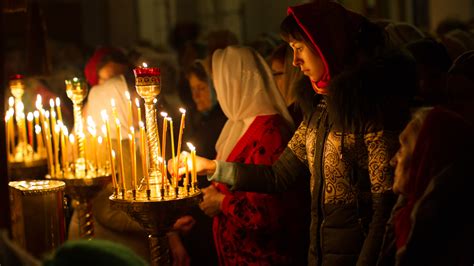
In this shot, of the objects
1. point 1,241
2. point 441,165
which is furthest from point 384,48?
point 1,241

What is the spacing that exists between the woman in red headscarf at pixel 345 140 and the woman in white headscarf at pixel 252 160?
0.63 metres

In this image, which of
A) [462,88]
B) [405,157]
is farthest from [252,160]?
[405,157]

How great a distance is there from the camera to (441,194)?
287 cm

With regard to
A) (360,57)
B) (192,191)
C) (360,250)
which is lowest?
(360,250)

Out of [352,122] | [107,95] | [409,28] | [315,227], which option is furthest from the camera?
[409,28]

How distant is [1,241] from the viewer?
2.78 metres

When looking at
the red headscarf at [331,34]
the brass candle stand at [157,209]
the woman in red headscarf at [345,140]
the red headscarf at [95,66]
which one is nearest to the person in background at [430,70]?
the woman in red headscarf at [345,140]

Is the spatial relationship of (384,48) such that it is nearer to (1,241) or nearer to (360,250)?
(360,250)

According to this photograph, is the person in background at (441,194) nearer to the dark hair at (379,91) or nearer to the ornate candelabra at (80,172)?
the dark hair at (379,91)

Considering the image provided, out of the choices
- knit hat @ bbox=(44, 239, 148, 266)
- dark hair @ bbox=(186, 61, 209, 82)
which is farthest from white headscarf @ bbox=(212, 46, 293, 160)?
knit hat @ bbox=(44, 239, 148, 266)

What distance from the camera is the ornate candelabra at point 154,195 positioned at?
3.68 metres

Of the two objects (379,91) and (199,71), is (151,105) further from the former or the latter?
(199,71)

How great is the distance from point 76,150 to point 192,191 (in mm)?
1209

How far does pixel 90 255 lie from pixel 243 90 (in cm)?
247
